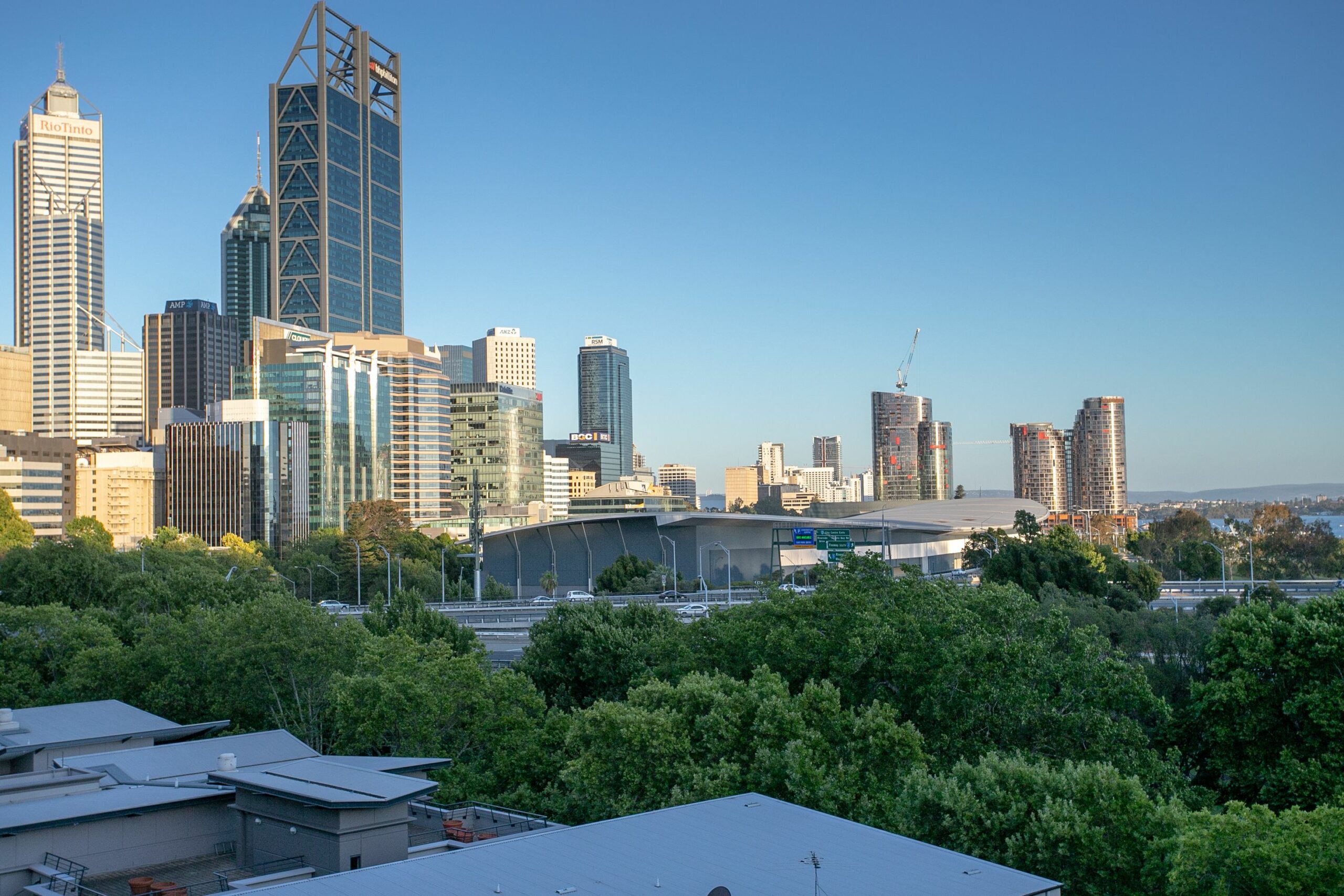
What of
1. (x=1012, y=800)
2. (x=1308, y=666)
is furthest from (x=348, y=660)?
(x=1308, y=666)

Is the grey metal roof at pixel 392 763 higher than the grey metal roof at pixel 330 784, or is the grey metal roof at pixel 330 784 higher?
the grey metal roof at pixel 330 784

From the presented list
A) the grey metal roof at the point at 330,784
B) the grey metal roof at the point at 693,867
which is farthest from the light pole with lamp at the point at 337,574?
the grey metal roof at the point at 693,867

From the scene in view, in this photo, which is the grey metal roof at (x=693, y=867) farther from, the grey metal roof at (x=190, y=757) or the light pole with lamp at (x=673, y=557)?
the light pole with lamp at (x=673, y=557)

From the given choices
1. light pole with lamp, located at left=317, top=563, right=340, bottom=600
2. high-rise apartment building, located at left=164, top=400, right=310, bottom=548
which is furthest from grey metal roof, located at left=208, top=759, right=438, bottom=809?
high-rise apartment building, located at left=164, top=400, right=310, bottom=548

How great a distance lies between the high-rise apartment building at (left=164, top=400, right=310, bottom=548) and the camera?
18925 centimetres

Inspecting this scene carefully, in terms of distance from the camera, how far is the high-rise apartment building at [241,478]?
189250 millimetres

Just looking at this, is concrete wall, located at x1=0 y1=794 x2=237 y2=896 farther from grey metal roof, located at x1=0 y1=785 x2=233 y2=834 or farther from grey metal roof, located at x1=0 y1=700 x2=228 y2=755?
grey metal roof, located at x1=0 y1=700 x2=228 y2=755

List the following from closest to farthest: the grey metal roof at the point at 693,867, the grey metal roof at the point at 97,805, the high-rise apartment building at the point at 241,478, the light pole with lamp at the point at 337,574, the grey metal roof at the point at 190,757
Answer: the grey metal roof at the point at 693,867 → the grey metal roof at the point at 97,805 → the grey metal roof at the point at 190,757 → the light pole with lamp at the point at 337,574 → the high-rise apartment building at the point at 241,478

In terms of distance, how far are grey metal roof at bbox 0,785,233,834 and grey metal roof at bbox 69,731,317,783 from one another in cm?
160

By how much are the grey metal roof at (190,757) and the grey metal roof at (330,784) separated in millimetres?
3128

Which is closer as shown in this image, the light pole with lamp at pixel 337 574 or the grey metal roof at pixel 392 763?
the grey metal roof at pixel 392 763

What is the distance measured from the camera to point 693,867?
1877 cm

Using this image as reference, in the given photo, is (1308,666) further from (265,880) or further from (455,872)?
(265,880)

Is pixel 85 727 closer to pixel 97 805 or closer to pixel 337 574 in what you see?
pixel 97 805
